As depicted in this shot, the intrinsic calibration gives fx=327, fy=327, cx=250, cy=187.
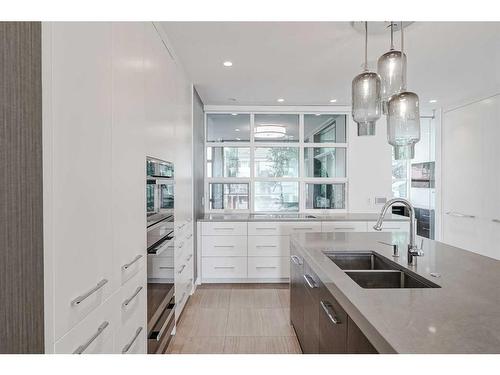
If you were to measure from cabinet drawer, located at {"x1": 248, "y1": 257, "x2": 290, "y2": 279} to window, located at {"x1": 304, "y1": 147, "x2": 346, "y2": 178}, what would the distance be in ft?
4.64

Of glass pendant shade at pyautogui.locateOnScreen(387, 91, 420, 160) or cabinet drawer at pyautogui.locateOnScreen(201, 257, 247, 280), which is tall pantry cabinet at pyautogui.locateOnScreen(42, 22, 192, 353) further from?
cabinet drawer at pyautogui.locateOnScreen(201, 257, 247, 280)

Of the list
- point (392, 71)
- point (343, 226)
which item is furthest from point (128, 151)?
point (343, 226)

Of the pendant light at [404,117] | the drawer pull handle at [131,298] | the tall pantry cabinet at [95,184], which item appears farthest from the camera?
the pendant light at [404,117]

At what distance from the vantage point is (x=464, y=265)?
179 centimetres

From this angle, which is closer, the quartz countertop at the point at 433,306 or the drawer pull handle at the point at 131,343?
the quartz countertop at the point at 433,306

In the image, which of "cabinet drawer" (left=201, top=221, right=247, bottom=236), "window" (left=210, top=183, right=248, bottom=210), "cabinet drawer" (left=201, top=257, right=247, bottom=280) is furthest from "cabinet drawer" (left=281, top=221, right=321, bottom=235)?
"window" (left=210, top=183, right=248, bottom=210)

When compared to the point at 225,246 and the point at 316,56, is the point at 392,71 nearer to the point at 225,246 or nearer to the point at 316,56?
the point at 316,56

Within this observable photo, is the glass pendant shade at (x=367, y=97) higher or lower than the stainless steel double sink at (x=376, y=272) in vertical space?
higher

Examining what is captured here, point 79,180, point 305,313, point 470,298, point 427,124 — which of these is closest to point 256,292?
point 305,313

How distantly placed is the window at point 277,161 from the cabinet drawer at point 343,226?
0.66 meters

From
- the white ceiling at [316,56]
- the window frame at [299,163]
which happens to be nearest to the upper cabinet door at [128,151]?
the white ceiling at [316,56]

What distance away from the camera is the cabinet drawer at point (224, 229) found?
13.4ft

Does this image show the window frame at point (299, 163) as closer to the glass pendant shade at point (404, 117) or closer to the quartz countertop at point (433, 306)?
the quartz countertop at point (433, 306)

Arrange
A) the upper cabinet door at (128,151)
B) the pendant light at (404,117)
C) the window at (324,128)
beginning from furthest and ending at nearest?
the window at (324,128)
the pendant light at (404,117)
the upper cabinet door at (128,151)
